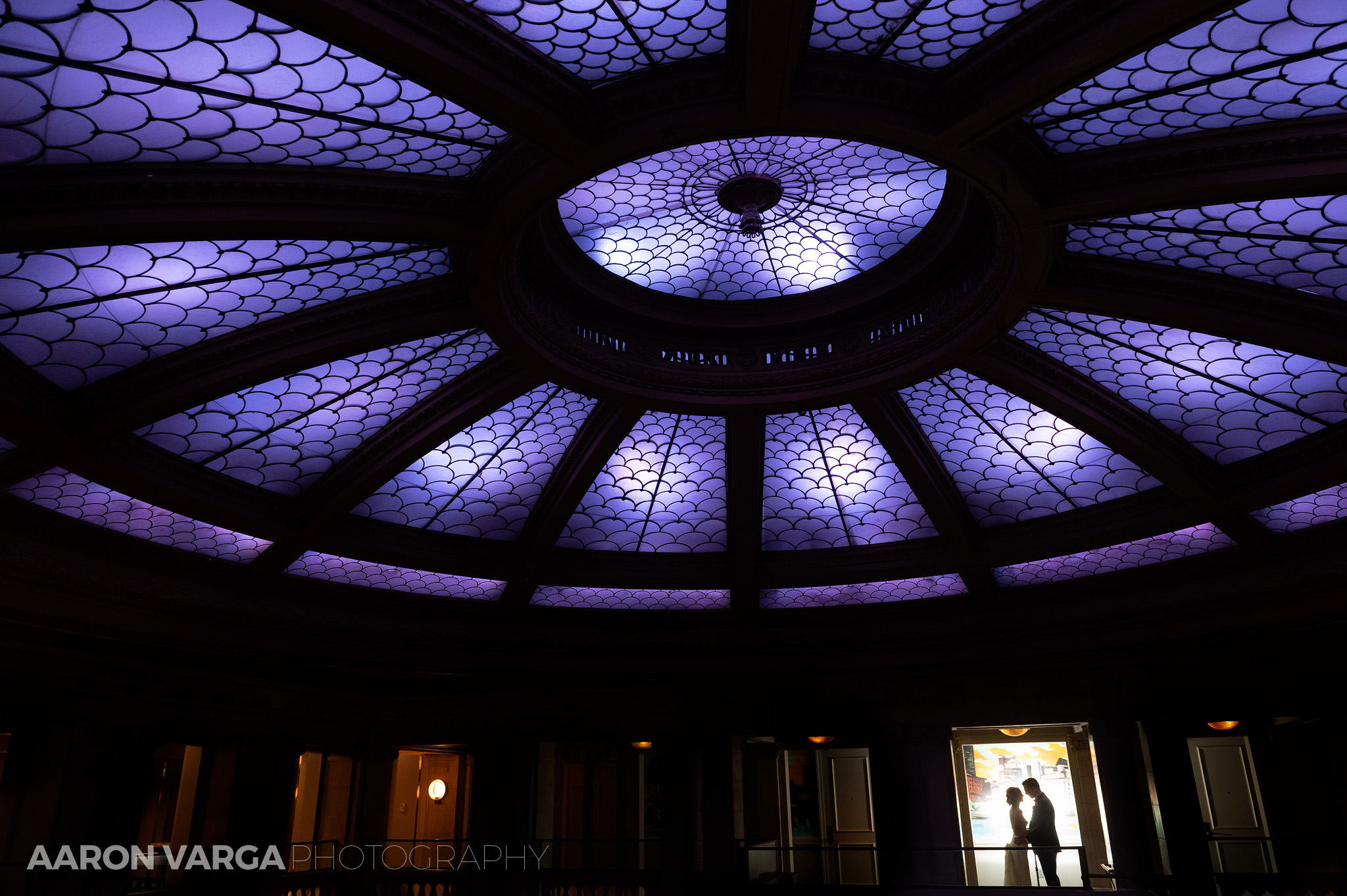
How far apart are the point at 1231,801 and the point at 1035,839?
16.6 ft

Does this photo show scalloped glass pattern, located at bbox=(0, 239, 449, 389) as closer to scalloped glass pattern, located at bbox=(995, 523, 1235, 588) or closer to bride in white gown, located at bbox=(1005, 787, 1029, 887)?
scalloped glass pattern, located at bbox=(995, 523, 1235, 588)

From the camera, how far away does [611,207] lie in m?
9.90

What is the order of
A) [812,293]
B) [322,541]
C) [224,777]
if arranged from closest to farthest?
[812,293], [322,541], [224,777]

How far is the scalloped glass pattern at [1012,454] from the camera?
38.5ft

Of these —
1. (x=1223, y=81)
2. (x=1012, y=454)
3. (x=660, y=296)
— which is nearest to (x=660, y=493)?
(x=660, y=296)

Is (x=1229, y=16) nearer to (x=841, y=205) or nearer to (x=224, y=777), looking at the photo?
(x=841, y=205)

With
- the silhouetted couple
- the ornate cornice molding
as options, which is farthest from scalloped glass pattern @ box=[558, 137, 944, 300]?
the silhouetted couple

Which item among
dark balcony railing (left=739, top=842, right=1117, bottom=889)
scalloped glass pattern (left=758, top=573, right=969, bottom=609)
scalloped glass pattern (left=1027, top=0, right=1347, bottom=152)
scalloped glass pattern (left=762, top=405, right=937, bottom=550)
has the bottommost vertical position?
dark balcony railing (left=739, top=842, right=1117, bottom=889)

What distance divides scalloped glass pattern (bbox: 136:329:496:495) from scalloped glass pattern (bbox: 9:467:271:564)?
1185mm

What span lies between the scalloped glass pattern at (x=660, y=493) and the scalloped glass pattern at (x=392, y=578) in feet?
5.90

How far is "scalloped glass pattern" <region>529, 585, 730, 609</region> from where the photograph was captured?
51.7 feet

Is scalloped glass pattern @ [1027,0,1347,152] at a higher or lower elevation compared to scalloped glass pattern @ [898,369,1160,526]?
higher

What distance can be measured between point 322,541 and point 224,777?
20.9ft

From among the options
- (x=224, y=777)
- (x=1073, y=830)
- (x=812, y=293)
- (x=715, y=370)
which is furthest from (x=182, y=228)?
(x=1073, y=830)
